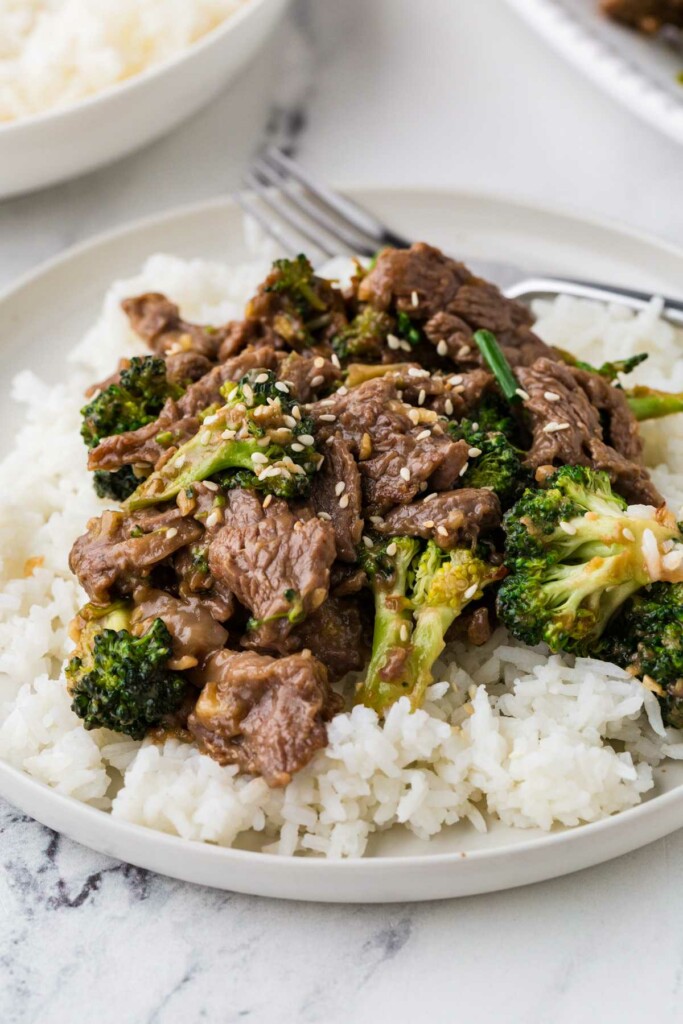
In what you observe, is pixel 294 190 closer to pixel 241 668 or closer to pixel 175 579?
pixel 175 579

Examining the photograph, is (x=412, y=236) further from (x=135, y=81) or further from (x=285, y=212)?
(x=135, y=81)

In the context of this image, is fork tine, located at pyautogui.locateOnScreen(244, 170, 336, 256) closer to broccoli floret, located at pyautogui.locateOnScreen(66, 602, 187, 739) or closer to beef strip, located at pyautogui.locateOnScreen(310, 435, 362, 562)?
beef strip, located at pyautogui.locateOnScreen(310, 435, 362, 562)

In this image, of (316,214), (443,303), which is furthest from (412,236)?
(443,303)

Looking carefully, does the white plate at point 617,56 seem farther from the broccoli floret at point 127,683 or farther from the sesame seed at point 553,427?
the broccoli floret at point 127,683

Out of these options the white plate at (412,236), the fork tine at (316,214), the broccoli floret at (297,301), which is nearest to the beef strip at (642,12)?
the white plate at (412,236)

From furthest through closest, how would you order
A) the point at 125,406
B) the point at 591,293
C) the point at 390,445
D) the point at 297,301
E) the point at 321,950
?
the point at 591,293, the point at 297,301, the point at 125,406, the point at 390,445, the point at 321,950

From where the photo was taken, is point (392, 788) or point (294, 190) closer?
point (392, 788)

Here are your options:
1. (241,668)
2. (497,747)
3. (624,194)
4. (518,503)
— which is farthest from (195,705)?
(624,194)
